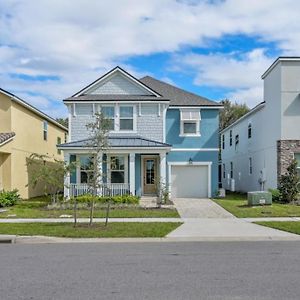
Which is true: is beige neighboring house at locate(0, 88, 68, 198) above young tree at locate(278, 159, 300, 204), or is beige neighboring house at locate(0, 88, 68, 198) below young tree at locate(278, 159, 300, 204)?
above

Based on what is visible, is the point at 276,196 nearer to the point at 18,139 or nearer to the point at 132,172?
the point at 132,172

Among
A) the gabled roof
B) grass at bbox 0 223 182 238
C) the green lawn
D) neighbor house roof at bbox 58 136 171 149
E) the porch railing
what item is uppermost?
the gabled roof

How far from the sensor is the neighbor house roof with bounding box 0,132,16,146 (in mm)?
23969

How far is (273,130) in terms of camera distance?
26.4m

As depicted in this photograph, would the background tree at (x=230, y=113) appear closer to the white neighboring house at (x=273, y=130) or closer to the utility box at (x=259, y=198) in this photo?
the white neighboring house at (x=273, y=130)

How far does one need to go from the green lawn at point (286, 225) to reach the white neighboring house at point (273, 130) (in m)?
9.67

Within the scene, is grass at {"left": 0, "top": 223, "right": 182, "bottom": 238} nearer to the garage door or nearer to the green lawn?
the green lawn

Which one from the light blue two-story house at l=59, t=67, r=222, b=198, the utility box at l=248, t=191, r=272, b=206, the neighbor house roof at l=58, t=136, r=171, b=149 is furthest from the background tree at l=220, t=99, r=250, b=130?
the utility box at l=248, t=191, r=272, b=206

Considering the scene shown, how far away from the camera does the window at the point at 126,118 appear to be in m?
27.1

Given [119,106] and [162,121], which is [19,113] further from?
[162,121]

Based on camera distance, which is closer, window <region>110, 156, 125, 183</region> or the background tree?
window <region>110, 156, 125, 183</region>

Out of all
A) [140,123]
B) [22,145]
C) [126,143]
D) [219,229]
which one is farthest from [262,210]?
[22,145]

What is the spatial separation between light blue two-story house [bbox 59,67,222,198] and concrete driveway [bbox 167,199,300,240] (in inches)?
234

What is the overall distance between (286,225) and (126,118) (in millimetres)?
14033
